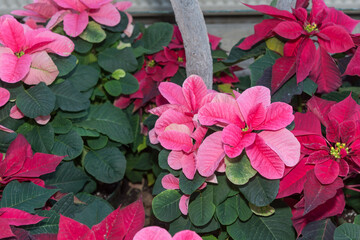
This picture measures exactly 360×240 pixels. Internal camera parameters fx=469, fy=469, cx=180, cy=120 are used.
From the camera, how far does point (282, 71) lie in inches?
43.5

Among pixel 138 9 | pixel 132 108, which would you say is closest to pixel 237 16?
pixel 138 9

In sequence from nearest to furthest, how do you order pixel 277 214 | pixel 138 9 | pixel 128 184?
pixel 277 214, pixel 128 184, pixel 138 9

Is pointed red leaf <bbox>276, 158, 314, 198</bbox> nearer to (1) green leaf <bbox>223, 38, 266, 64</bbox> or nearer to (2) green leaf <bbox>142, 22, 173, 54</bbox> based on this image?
(1) green leaf <bbox>223, 38, 266, 64</bbox>

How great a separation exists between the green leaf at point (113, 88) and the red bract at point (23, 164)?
365 mm

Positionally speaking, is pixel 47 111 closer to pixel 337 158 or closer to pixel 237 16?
pixel 337 158

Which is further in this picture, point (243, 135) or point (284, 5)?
point (284, 5)

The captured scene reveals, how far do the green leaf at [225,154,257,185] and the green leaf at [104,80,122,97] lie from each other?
55 centimetres

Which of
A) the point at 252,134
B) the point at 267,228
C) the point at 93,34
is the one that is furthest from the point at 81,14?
the point at 267,228

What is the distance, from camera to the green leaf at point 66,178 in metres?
1.21

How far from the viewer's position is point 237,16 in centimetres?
212

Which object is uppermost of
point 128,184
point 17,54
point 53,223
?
point 17,54

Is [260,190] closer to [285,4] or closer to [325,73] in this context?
[325,73]

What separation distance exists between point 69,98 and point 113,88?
18 centimetres

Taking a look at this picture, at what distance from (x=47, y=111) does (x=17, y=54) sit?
0.58 feet
